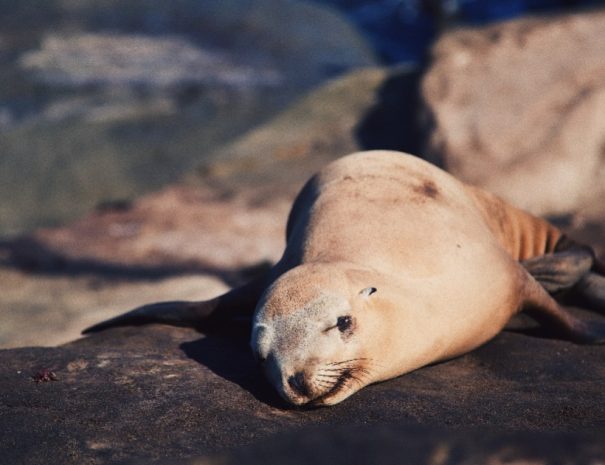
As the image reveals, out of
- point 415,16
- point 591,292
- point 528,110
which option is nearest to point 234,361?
point 591,292

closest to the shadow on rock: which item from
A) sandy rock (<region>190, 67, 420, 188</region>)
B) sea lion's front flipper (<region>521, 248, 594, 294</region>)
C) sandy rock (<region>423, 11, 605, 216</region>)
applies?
sea lion's front flipper (<region>521, 248, 594, 294</region>)

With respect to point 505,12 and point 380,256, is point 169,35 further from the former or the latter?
point 380,256

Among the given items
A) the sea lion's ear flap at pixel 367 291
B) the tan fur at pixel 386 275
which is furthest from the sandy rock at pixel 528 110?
the sea lion's ear flap at pixel 367 291

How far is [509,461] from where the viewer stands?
5.38ft

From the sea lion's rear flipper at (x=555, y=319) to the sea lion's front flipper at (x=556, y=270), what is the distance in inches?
17.6

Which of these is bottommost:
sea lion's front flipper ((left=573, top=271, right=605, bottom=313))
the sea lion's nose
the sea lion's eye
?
sea lion's front flipper ((left=573, top=271, right=605, bottom=313))

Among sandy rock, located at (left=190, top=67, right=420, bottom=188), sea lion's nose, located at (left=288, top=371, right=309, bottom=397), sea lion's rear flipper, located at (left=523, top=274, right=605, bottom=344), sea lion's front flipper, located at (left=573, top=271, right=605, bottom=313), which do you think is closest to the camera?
sea lion's nose, located at (left=288, top=371, right=309, bottom=397)

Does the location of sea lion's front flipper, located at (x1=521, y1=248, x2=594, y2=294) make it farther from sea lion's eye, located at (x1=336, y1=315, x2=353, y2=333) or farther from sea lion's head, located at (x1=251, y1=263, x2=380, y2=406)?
sea lion's eye, located at (x1=336, y1=315, x2=353, y2=333)

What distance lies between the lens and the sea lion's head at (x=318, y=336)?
3.31 metres

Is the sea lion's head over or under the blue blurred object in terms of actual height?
under

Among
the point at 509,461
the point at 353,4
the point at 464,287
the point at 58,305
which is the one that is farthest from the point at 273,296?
the point at 353,4

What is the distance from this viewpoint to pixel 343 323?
134 inches

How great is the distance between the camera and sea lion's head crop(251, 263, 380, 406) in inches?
130

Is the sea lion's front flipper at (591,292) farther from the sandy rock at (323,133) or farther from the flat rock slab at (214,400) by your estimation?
the sandy rock at (323,133)
